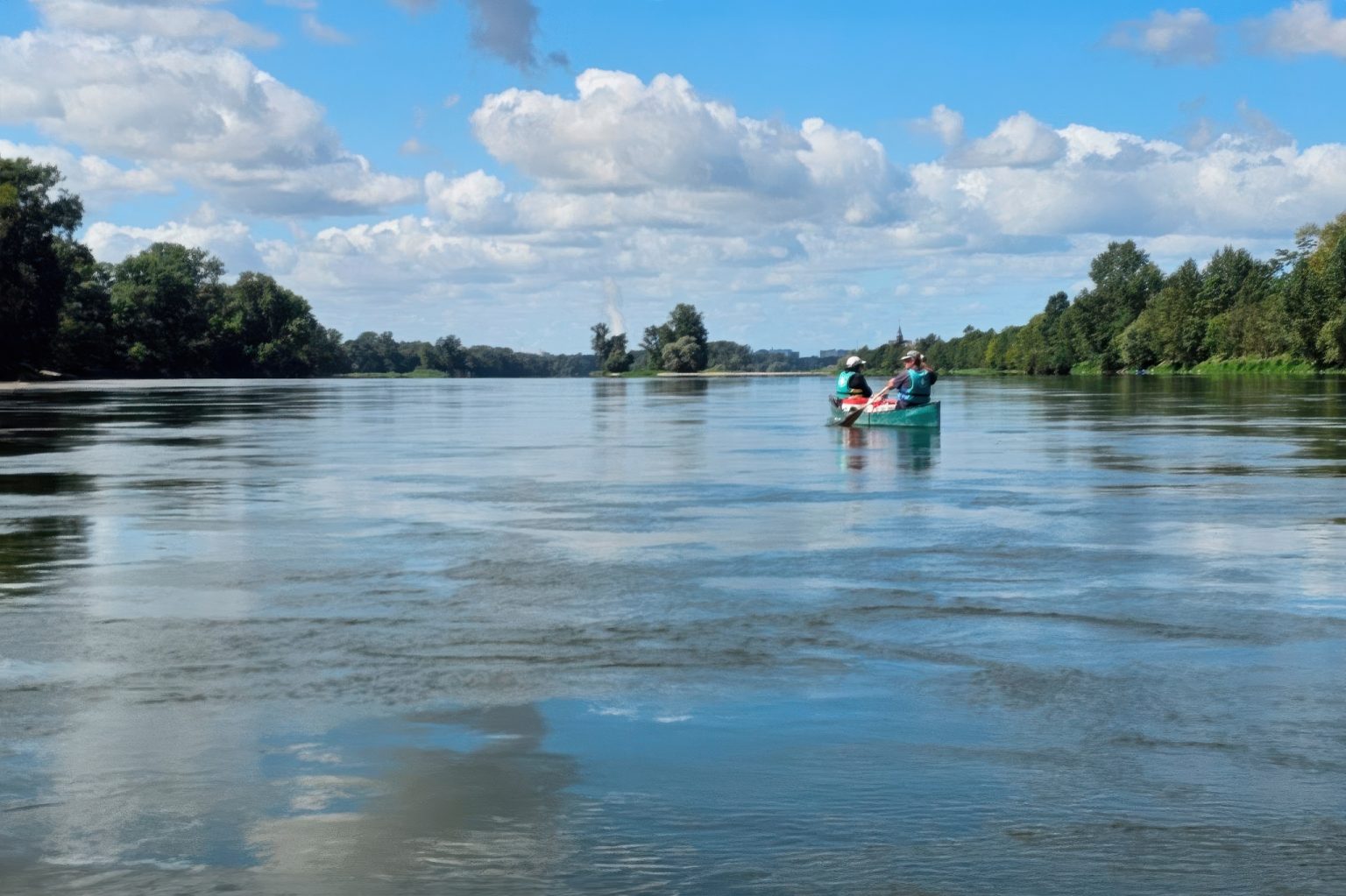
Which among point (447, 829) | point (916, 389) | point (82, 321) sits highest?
point (82, 321)

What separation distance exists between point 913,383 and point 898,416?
126 centimetres

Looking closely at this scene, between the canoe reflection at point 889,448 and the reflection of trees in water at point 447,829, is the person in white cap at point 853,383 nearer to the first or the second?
the canoe reflection at point 889,448

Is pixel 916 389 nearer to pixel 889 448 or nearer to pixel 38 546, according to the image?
pixel 889 448

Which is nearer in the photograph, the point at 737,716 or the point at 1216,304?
the point at 737,716

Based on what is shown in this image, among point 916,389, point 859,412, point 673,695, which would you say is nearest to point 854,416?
point 859,412

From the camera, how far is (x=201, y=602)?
12172 mm

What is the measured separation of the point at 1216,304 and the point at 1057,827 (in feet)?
610

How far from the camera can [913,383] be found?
4016cm

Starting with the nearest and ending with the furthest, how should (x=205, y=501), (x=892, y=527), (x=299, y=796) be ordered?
1. (x=299, y=796)
2. (x=892, y=527)
3. (x=205, y=501)

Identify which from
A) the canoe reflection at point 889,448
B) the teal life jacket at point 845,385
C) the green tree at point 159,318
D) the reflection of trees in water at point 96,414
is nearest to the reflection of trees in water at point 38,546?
the reflection of trees in water at point 96,414

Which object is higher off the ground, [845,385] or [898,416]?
[845,385]

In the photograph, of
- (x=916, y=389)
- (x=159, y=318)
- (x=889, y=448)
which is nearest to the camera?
(x=889, y=448)

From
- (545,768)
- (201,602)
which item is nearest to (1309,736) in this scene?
(545,768)

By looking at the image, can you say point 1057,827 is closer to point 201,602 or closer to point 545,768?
point 545,768
